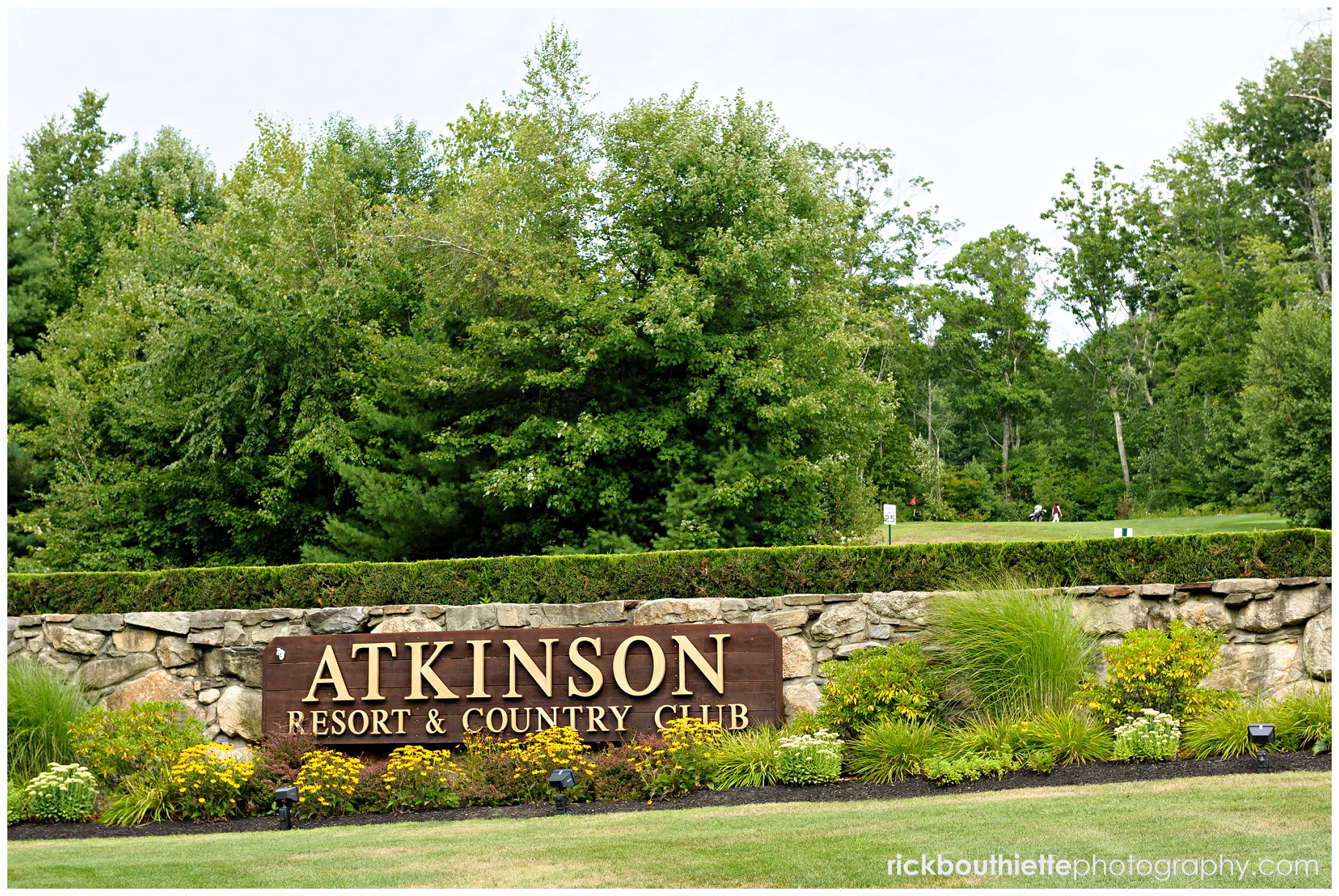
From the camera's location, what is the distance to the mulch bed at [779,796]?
7078mm

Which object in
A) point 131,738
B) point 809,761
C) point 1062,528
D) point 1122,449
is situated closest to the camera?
point 809,761

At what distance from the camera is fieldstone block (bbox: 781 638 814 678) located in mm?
9102

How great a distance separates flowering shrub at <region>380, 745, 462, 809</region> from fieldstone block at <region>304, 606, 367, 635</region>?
1.44m

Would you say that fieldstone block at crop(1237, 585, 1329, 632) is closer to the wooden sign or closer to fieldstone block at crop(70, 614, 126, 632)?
the wooden sign

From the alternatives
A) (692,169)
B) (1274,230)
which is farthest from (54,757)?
(1274,230)

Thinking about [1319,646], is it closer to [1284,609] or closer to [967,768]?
[1284,609]

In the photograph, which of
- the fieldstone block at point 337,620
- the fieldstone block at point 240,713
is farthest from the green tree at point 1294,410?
the fieldstone block at point 240,713

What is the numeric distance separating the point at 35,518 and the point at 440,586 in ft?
45.3

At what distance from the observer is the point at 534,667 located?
30.3ft

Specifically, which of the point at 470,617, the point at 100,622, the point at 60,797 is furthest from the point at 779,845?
the point at 100,622

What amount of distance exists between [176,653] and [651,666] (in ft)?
15.1

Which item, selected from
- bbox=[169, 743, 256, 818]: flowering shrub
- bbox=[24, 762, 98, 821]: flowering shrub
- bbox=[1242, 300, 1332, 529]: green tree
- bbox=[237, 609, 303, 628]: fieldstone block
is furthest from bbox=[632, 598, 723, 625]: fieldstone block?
bbox=[1242, 300, 1332, 529]: green tree

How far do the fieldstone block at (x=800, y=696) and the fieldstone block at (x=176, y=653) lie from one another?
5563 millimetres

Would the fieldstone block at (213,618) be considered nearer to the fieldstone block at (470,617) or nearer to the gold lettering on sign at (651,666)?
the fieldstone block at (470,617)
